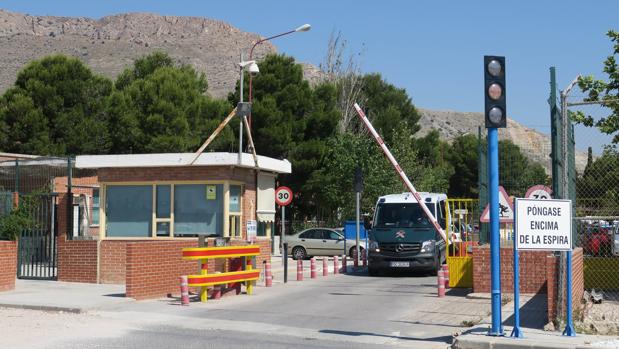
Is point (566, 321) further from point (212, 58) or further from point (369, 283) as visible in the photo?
point (212, 58)

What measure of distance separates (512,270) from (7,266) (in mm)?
11048

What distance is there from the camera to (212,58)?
141 metres

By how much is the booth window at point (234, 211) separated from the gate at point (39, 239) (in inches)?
188

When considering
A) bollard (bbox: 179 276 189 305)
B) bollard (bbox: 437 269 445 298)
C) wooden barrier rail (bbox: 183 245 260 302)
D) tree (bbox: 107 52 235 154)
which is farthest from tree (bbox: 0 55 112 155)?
bollard (bbox: 437 269 445 298)

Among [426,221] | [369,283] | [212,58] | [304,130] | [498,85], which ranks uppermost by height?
[212,58]

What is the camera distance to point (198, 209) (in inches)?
802

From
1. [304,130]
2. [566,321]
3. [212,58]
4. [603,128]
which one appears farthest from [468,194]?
[212,58]

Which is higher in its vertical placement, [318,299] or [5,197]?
[5,197]

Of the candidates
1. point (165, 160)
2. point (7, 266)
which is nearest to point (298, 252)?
point (165, 160)

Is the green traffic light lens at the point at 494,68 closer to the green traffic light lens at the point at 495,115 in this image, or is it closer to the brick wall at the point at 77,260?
the green traffic light lens at the point at 495,115

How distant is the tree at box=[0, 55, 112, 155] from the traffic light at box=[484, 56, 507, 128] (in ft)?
108

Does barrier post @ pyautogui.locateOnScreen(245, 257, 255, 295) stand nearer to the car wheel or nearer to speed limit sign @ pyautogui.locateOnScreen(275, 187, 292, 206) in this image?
speed limit sign @ pyautogui.locateOnScreen(275, 187, 292, 206)

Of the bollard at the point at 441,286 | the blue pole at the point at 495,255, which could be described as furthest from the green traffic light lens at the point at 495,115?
the bollard at the point at 441,286

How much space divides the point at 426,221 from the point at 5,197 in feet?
38.2
